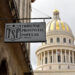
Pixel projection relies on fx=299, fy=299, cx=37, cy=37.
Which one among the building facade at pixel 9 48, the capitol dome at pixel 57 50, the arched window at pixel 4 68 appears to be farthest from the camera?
the capitol dome at pixel 57 50

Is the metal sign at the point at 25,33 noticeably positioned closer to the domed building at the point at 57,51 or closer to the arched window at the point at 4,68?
the arched window at the point at 4,68

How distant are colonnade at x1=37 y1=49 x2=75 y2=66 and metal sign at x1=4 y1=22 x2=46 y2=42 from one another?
69.4m

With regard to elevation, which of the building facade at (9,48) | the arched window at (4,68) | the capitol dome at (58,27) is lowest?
the arched window at (4,68)

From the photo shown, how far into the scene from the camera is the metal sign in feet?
33.4

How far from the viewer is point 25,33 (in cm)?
1035

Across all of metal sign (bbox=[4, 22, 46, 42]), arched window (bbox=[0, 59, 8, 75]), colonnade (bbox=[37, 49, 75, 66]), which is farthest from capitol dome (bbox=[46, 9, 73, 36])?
metal sign (bbox=[4, 22, 46, 42])

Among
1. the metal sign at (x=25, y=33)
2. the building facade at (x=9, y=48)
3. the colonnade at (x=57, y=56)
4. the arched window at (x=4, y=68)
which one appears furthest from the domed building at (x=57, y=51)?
the metal sign at (x=25, y=33)

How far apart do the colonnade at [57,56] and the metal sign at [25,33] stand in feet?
228

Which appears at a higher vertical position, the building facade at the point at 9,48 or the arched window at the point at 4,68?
the building facade at the point at 9,48

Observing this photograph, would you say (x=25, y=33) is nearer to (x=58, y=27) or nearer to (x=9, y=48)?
(x=9, y=48)

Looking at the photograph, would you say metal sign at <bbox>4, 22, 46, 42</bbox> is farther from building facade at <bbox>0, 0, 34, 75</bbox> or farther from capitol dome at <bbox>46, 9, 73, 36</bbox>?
capitol dome at <bbox>46, 9, 73, 36</bbox>

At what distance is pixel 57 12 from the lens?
3671 inches

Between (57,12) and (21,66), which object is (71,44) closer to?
(57,12)

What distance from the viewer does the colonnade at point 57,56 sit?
7997 centimetres
